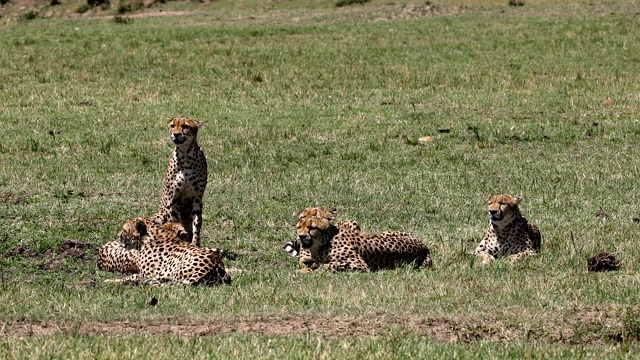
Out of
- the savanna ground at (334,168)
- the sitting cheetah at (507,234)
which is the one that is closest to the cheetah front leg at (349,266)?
the savanna ground at (334,168)

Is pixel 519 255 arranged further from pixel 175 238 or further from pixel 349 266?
pixel 175 238

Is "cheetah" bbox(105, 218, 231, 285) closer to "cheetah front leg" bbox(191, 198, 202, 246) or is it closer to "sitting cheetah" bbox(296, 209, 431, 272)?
"cheetah front leg" bbox(191, 198, 202, 246)

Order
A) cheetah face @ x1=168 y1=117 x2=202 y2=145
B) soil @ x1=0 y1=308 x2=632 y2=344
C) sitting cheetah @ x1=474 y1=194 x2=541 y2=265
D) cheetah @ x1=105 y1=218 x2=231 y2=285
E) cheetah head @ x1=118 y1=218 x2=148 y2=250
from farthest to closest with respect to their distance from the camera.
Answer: cheetah face @ x1=168 y1=117 x2=202 y2=145 → sitting cheetah @ x1=474 y1=194 x2=541 y2=265 → cheetah head @ x1=118 y1=218 x2=148 y2=250 → cheetah @ x1=105 y1=218 x2=231 y2=285 → soil @ x1=0 y1=308 x2=632 y2=344

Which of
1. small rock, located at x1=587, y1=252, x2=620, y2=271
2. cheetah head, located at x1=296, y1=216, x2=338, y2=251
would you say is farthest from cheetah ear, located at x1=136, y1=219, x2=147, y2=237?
small rock, located at x1=587, y1=252, x2=620, y2=271

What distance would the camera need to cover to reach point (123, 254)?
11.3 meters

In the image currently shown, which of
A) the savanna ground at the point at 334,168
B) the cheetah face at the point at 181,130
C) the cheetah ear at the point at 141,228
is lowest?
the savanna ground at the point at 334,168

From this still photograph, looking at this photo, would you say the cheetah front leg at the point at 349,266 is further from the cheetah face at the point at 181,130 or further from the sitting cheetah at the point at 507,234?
the cheetah face at the point at 181,130

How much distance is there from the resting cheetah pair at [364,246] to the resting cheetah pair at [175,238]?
35.0 inches

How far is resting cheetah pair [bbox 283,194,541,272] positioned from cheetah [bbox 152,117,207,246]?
1.07 metres

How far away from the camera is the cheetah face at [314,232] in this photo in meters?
11.5

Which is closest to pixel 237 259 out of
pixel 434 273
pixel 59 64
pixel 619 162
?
pixel 434 273

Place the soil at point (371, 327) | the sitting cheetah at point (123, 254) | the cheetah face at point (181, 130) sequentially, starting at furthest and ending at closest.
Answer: the cheetah face at point (181, 130), the sitting cheetah at point (123, 254), the soil at point (371, 327)

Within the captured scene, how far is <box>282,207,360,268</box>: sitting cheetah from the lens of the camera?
11742 mm

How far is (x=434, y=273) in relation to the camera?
1093 centimetres
